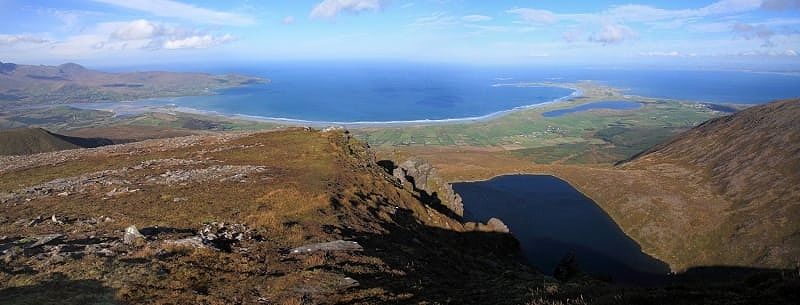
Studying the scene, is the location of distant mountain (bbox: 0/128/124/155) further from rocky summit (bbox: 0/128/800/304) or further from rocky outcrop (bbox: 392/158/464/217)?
rocky outcrop (bbox: 392/158/464/217)

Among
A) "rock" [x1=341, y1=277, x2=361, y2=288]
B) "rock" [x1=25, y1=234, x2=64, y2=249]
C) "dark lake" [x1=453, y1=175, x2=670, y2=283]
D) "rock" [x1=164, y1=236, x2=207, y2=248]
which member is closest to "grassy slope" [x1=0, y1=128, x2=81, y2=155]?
"dark lake" [x1=453, y1=175, x2=670, y2=283]

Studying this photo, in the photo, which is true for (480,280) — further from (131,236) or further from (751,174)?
(751,174)

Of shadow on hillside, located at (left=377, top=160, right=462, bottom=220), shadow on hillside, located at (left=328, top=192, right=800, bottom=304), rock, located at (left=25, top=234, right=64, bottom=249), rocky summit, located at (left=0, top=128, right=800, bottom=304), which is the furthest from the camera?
shadow on hillside, located at (left=377, top=160, right=462, bottom=220)

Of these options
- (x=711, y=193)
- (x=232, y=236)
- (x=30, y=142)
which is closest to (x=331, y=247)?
(x=232, y=236)

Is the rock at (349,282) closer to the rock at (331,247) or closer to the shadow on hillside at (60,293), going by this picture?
the rock at (331,247)

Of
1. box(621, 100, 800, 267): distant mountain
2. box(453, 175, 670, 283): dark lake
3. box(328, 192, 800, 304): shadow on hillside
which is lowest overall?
box(453, 175, 670, 283): dark lake

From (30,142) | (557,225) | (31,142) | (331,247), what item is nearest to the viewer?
(331,247)
